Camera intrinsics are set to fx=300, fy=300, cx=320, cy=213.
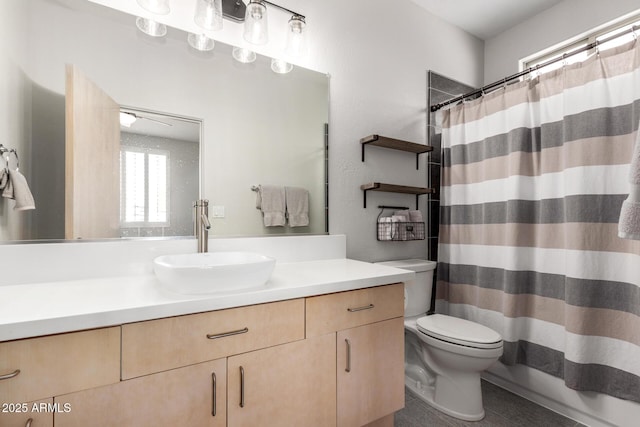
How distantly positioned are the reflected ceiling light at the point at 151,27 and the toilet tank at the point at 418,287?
1.74 metres

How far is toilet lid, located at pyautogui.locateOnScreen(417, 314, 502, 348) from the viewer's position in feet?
4.98

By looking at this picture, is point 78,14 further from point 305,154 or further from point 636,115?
point 636,115

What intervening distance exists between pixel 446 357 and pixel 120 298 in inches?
60.6

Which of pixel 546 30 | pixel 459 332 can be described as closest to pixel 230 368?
pixel 459 332

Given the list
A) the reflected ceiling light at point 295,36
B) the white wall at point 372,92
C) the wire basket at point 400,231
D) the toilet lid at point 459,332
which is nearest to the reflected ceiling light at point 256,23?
the reflected ceiling light at point 295,36

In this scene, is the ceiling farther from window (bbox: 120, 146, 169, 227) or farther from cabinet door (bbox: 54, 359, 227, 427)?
cabinet door (bbox: 54, 359, 227, 427)

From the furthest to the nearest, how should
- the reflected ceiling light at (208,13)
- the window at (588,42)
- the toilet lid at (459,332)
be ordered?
the window at (588,42)
the toilet lid at (459,332)
the reflected ceiling light at (208,13)

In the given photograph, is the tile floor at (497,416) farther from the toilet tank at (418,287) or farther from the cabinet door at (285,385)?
the cabinet door at (285,385)

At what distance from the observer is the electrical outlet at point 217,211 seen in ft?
4.85

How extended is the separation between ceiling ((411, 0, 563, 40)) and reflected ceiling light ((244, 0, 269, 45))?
4.40 feet

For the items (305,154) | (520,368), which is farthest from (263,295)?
(520,368)

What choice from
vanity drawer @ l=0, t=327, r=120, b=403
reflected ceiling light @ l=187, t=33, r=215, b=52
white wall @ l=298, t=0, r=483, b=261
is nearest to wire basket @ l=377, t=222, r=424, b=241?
white wall @ l=298, t=0, r=483, b=261

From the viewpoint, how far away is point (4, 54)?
109 cm

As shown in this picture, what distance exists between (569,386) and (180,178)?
85.6 inches
